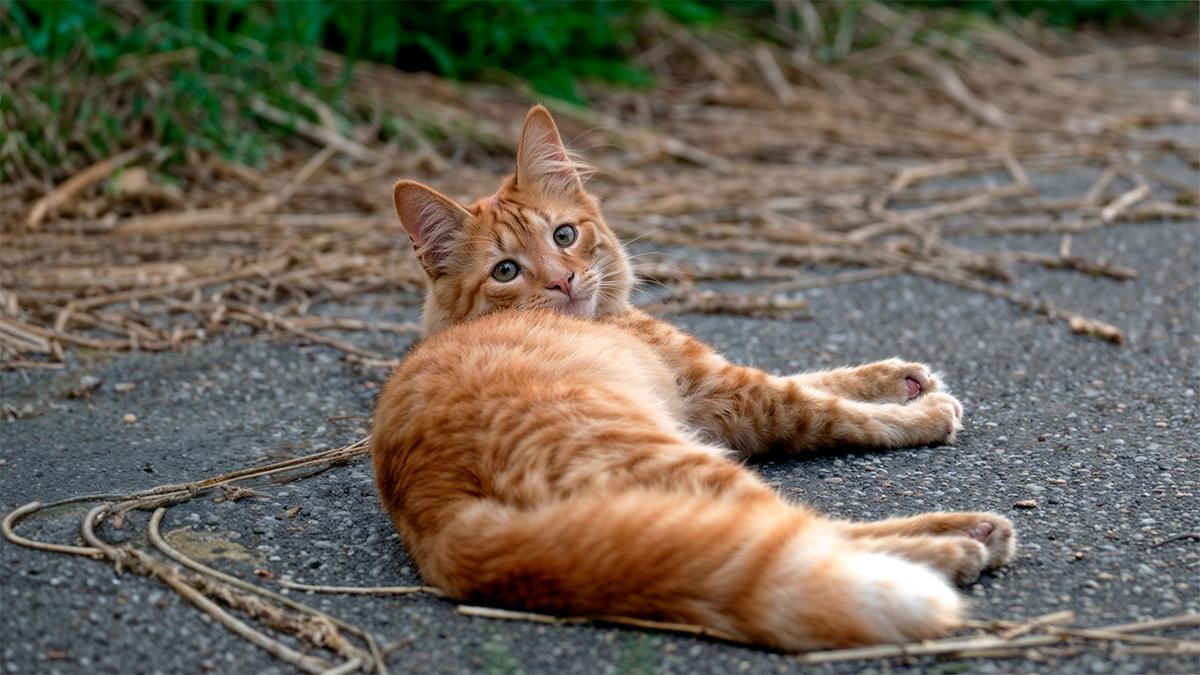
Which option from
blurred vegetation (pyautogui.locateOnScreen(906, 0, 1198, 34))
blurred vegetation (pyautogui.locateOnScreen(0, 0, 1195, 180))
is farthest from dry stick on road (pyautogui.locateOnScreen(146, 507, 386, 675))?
blurred vegetation (pyautogui.locateOnScreen(906, 0, 1198, 34))

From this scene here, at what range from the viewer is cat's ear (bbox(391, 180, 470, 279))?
11.1 ft

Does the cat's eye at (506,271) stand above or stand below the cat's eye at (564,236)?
below

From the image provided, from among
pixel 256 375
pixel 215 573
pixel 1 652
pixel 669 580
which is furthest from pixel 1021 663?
pixel 256 375

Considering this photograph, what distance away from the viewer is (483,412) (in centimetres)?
244

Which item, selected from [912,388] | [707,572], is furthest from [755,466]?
[707,572]

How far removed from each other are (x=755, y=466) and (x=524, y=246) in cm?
102

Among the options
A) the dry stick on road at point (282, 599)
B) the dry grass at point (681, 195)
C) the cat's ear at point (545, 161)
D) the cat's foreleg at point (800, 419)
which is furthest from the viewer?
the dry grass at point (681, 195)

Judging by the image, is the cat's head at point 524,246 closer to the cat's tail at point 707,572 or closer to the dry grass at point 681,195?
the dry grass at point 681,195

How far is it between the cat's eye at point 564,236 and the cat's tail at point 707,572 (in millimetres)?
1489

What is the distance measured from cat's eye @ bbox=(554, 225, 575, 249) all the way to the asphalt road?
0.90m

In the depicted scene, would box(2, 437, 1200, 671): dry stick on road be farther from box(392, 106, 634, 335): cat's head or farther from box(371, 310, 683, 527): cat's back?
A: box(392, 106, 634, 335): cat's head

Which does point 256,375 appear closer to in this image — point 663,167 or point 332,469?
point 332,469

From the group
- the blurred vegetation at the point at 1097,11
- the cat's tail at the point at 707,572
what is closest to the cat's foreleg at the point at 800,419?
the cat's tail at the point at 707,572

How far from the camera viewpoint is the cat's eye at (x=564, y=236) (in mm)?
3541
